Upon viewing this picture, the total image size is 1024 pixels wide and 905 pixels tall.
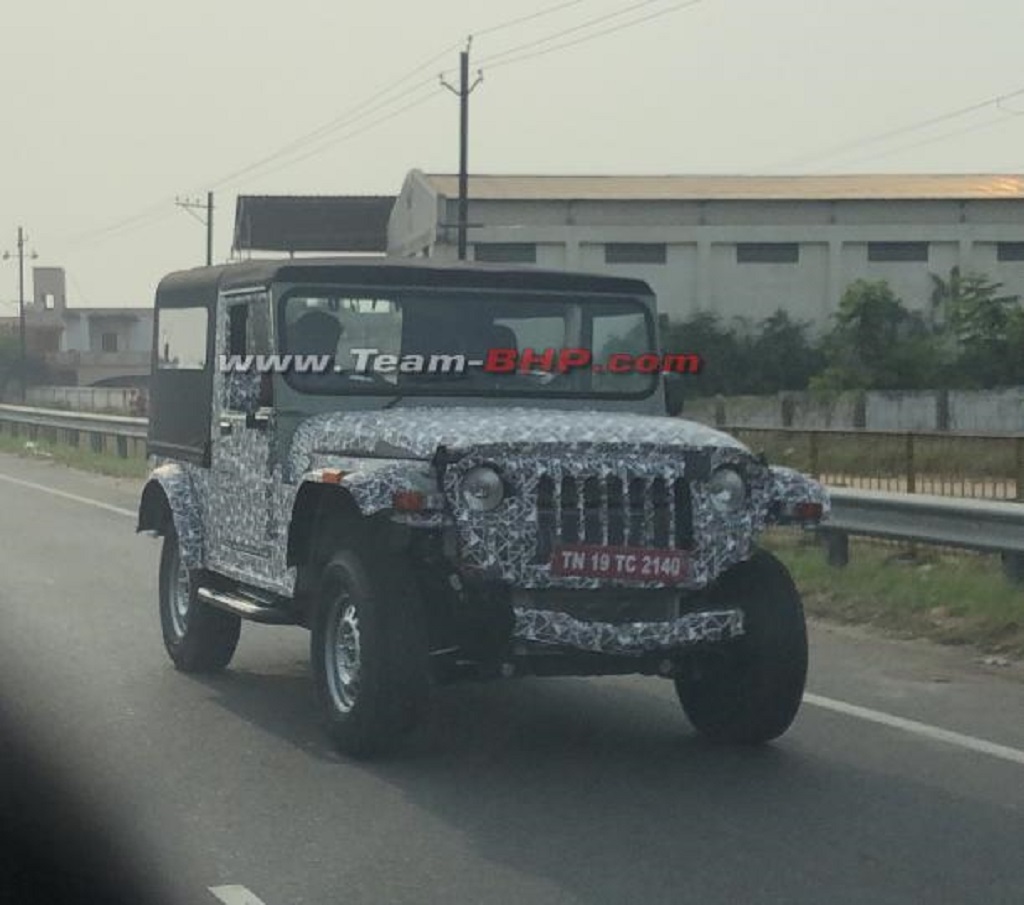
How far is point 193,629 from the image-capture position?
35.2 feet

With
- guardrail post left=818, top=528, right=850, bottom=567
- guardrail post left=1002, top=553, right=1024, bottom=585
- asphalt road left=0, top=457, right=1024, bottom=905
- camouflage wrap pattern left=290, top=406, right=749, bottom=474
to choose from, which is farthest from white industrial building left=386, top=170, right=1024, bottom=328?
camouflage wrap pattern left=290, top=406, right=749, bottom=474

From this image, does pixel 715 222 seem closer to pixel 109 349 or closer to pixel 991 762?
pixel 991 762

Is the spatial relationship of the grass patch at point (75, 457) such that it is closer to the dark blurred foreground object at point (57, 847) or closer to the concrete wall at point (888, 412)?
the concrete wall at point (888, 412)

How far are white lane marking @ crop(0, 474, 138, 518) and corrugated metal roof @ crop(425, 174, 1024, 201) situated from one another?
3624 cm

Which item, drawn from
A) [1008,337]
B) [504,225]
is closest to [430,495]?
[1008,337]

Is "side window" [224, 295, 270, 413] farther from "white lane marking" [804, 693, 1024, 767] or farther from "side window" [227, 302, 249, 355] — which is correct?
"white lane marking" [804, 693, 1024, 767]

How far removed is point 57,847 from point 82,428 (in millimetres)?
28905

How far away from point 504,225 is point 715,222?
22.4 ft

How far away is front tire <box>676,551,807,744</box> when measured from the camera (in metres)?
8.42

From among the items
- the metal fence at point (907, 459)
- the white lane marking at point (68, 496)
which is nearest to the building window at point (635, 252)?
the white lane marking at point (68, 496)

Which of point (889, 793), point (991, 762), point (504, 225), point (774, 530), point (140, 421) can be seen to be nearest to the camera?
point (889, 793)

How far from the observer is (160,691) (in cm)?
1014

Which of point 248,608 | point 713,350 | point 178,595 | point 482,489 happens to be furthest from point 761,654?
point 713,350

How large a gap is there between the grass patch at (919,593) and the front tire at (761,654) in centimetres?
349
